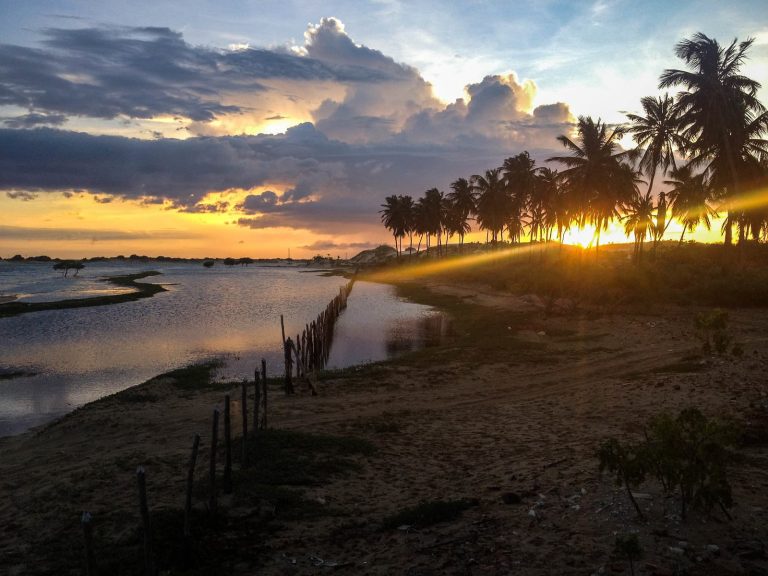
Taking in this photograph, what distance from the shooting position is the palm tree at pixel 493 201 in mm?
72375

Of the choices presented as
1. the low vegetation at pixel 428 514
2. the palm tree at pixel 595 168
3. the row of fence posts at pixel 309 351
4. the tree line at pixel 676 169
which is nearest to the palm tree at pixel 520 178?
the tree line at pixel 676 169

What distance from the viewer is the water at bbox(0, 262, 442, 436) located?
18.8 meters

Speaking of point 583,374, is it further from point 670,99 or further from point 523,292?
point 670,99

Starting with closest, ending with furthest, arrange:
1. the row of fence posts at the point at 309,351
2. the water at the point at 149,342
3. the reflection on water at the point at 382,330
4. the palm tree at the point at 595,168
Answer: the row of fence posts at the point at 309,351
the water at the point at 149,342
the reflection on water at the point at 382,330
the palm tree at the point at 595,168

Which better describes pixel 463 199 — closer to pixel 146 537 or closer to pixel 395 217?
pixel 395 217

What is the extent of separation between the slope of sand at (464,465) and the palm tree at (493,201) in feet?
174

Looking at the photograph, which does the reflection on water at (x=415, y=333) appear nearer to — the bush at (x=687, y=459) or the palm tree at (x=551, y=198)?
the bush at (x=687, y=459)

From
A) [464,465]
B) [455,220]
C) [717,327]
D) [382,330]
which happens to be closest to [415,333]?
[382,330]

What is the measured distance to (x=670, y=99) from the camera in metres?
38.9

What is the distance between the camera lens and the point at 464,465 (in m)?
10.0

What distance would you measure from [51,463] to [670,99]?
142 ft

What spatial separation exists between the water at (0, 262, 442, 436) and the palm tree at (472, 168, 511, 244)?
31912mm

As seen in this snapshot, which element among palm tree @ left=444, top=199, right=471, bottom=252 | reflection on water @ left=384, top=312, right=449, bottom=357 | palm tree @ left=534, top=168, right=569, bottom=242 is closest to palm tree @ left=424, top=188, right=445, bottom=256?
palm tree @ left=444, top=199, right=471, bottom=252

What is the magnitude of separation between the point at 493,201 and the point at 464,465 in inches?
2604
